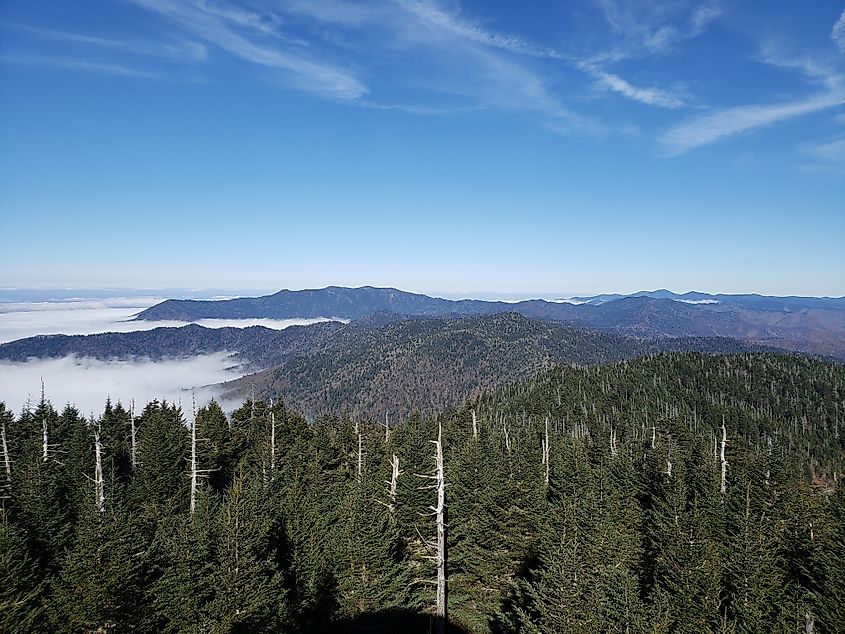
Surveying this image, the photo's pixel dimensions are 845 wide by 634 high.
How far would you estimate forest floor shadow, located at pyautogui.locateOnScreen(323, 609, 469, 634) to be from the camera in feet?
92.0

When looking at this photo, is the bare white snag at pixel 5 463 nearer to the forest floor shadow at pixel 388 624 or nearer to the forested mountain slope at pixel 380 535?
the forested mountain slope at pixel 380 535

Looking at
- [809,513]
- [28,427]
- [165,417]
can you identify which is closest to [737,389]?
[809,513]

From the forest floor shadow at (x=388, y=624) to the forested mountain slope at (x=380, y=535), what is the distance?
0.61ft

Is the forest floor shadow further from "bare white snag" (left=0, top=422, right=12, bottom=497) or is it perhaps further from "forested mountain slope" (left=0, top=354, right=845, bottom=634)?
"bare white snag" (left=0, top=422, right=12, bottom=497)

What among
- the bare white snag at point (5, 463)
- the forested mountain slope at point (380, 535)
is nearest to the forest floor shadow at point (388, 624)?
the forested mountain slope at point (380, 535)

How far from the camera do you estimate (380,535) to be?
28.5 metres

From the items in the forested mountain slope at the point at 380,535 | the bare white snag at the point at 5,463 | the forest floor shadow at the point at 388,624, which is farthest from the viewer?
the bare white snag at the point at 5,463

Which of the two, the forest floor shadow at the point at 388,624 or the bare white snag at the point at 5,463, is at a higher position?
the bare white snag at the point at 5,463

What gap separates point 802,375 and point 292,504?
20771 centimetres

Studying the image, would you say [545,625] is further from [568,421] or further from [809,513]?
[568,421]

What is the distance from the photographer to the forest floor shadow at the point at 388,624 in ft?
92.0

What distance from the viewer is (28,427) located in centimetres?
5112

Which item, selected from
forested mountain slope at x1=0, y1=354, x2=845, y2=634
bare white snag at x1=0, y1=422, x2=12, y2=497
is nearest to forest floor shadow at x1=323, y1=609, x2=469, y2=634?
forested mountain slope at x1=0, y1=354, x2=845, y2=634

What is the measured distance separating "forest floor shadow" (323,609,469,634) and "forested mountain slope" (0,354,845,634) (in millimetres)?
185
